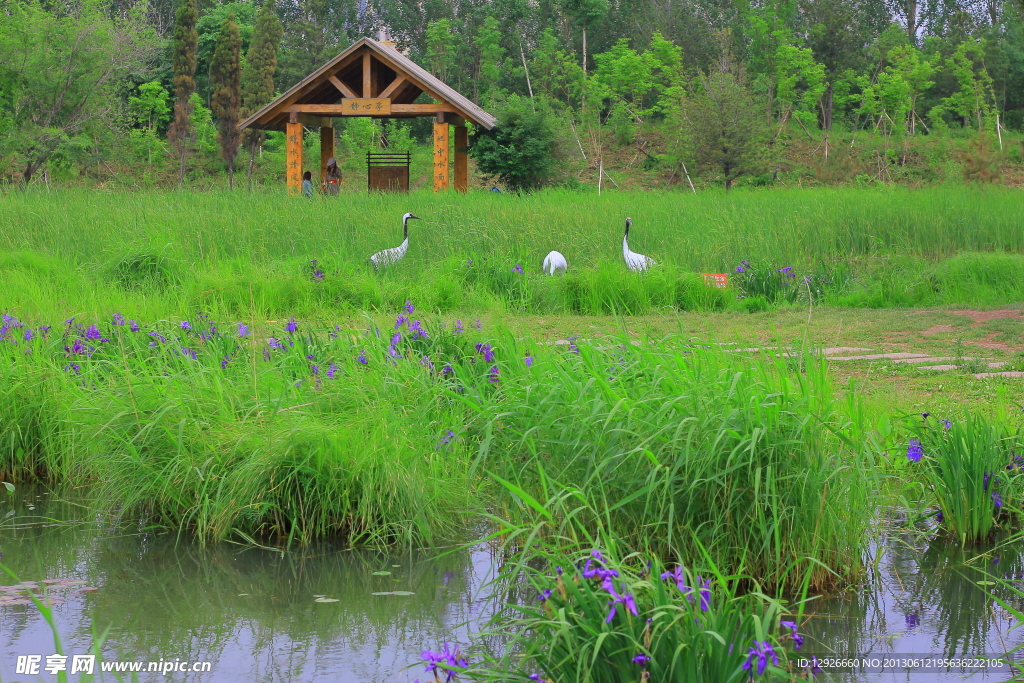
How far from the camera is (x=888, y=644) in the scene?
3.34m

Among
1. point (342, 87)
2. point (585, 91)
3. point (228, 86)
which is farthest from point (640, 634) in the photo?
point (585, 91)

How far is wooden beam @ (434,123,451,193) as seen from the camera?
20.7m

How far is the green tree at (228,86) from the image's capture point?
35.5m

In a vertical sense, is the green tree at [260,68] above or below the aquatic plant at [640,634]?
above

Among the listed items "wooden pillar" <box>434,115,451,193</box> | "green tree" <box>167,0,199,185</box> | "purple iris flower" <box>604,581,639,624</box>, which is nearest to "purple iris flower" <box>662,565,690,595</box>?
"purple iris flower" <box>604,581,639,624</box>

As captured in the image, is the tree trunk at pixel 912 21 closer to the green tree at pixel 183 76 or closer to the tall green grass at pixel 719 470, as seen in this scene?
the green tree at pixel 183 76

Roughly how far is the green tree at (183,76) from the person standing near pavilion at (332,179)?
15158mm

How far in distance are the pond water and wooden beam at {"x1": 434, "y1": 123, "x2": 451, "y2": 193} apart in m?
16.8

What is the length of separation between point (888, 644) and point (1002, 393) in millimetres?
2908

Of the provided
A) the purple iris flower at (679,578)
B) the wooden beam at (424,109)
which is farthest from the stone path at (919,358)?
the wooden beam at (424,109)

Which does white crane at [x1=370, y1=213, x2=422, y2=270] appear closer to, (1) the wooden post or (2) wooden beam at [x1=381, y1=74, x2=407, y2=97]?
(2) wooden beam at [x1=381, y1=74, x2=407, y2=97]

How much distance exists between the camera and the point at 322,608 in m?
3.68

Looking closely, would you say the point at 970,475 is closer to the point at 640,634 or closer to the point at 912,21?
the point at 640,634

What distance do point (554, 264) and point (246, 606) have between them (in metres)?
7.96
